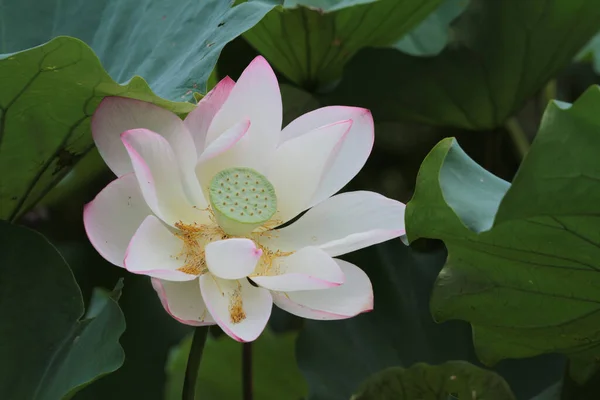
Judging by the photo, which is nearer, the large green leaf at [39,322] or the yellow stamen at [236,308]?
the yellow stamen at [236,308]

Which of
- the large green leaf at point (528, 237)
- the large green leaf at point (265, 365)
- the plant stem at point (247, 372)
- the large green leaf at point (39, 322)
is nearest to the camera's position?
the large green leaf at point (528, 237)

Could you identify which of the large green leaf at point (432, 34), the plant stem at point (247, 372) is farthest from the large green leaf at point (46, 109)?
the large green leaf at point (432, 34)

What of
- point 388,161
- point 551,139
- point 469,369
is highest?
point 551,139

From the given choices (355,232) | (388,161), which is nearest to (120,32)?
(355,232)

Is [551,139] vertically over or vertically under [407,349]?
over

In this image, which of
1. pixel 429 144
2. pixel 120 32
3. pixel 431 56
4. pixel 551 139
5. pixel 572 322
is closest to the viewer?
pixel 551 139

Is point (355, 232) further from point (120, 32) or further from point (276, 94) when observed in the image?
point (120, 32)

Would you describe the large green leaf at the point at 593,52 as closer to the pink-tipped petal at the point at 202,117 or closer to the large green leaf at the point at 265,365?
the large green leaf at the point at 265,365

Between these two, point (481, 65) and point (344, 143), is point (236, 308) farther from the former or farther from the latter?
point (481, 65)
